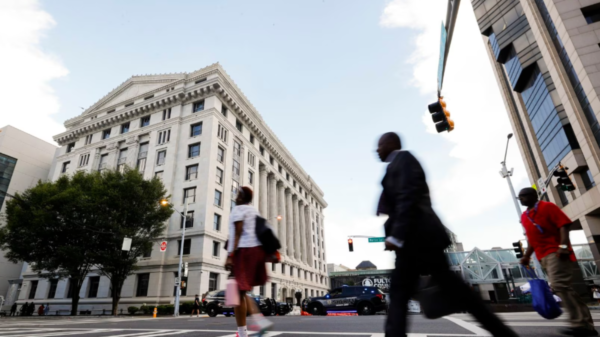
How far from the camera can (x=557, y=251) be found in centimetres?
393

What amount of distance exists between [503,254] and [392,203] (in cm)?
4237

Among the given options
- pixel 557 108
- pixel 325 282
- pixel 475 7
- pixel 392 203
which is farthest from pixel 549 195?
pixel 325 282

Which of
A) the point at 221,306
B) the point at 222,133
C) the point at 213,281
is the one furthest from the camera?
the point at 222,133

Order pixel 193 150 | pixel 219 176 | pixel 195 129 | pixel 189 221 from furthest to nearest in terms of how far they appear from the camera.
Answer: pixel 195 129 → pixel 193 150 → pixel 219 176 → pixel 189 221

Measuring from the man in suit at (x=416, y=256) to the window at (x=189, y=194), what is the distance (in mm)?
32542

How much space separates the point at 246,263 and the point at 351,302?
48.7 feet

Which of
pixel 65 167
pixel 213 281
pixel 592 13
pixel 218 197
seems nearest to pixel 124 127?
pixel 65 167

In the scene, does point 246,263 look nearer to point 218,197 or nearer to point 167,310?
point 167,310

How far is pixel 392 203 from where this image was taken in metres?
2.63

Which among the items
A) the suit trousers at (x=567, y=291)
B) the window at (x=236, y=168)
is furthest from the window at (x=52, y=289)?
the suit trousers at (x=567, y=291)

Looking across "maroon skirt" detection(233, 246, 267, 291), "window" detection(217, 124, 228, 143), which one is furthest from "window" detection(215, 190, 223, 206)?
"maroon skirt" detection(233, 246, 267, 291)

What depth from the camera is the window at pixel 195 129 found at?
3672 cm

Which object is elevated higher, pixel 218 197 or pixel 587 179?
pixel 218 197

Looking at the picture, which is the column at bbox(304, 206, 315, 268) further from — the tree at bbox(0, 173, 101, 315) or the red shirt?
the red shirt
